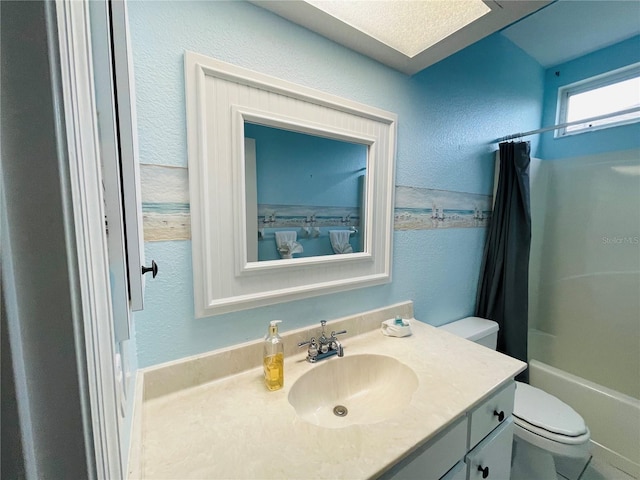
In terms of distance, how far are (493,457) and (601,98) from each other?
98.1 inches

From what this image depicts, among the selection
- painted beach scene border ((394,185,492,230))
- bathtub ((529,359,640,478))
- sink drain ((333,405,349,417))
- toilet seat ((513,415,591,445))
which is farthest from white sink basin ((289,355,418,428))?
bathtub ((529,359,640,478))

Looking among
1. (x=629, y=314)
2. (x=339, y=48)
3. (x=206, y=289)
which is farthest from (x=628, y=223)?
(x=206, y=289)

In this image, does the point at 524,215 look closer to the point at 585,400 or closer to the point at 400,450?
the point at 585,400

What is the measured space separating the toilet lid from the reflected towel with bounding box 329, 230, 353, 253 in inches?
44.2

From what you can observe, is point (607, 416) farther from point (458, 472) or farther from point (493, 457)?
point (458, 472)

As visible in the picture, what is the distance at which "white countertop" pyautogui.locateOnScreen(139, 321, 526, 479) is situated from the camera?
55 cm

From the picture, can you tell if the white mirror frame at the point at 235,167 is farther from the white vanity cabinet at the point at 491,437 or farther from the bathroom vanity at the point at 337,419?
the white vanity cabinet at the point at 491,437

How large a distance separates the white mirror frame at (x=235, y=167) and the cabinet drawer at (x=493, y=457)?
2.32 ft

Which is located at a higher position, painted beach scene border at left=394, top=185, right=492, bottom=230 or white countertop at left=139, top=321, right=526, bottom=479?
painted beach scene border at left=394, top=185, right=492, bottom=230

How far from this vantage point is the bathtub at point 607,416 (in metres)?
1.38

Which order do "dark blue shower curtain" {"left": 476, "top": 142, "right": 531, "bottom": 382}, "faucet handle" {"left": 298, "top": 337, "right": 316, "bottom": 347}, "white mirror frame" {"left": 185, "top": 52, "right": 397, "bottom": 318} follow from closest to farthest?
"white mirror frame" {"left": 185, "top": 52, "right": 397, "bottom": 318}, "faucet handle" {"left": 298, "top": 337, "right": 316, "bottom": 347}, "dark blue shower curtain" {"left": 476, "top": 142, "right": 531, "bottom": 382}

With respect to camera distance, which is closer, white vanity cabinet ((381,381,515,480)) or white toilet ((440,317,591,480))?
white vanity cabinet ((381,381,515,480))

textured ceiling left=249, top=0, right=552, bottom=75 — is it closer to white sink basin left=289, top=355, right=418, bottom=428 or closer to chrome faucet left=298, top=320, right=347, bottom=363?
chrome faucet left=298, top=320, right=347, bottom=363

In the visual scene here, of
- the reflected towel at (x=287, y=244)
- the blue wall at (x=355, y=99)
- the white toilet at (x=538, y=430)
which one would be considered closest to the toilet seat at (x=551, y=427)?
the white toilet at (x=538, y=430)
